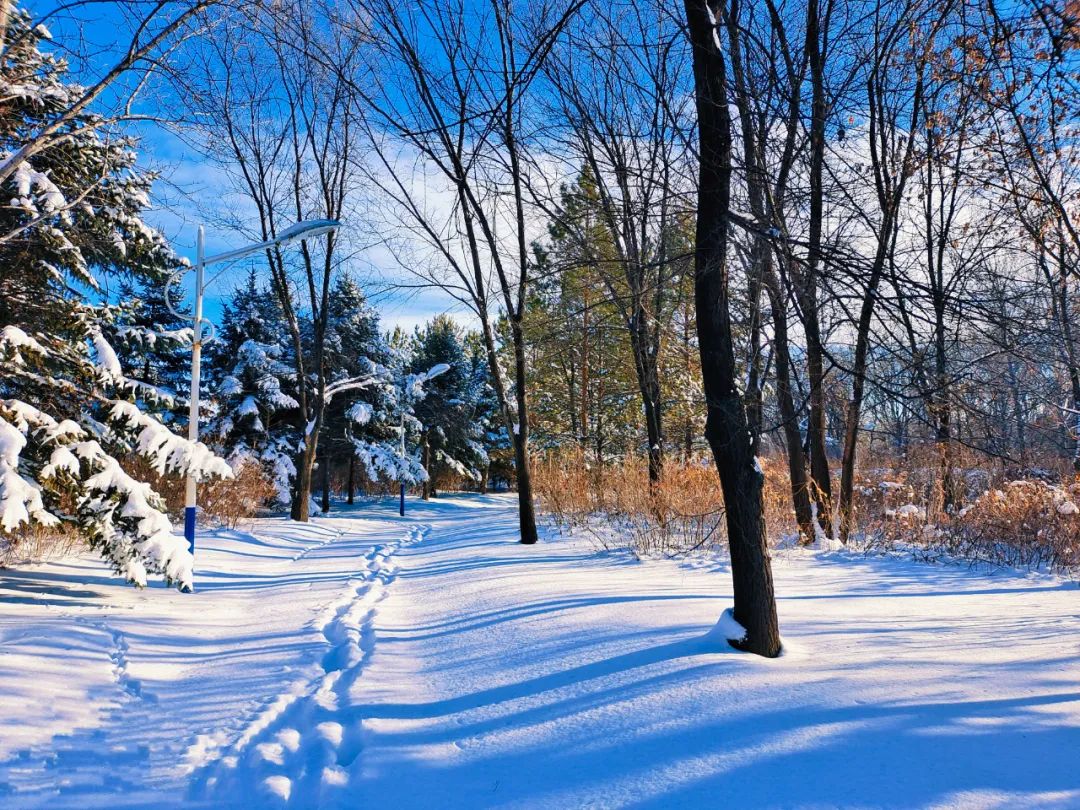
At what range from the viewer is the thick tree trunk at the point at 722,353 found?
4211mm

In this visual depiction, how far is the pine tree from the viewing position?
224 inches

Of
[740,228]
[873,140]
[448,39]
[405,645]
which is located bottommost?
[405,645]

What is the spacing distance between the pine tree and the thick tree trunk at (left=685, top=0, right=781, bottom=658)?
4938 millimetres

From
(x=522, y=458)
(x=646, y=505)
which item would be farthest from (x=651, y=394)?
(x=646, y=505)

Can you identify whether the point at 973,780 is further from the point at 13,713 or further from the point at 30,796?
the point at 13,713

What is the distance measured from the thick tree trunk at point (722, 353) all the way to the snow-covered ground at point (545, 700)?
0.49m

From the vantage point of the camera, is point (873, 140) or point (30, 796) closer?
point (30, 796)

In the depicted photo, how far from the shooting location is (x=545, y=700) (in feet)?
12.1

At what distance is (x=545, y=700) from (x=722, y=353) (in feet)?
8.11

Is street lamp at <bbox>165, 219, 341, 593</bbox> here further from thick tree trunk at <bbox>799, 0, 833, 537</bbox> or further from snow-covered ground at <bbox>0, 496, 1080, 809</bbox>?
thick tree trunk at <bbox>799, 0, 833, 537</bbox>

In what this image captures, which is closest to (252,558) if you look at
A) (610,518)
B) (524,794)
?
(610,518)

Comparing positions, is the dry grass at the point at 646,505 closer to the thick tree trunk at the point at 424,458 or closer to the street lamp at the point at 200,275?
the street lamp at the point at 200,275

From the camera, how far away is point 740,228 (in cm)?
442

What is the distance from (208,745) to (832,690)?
324cm
